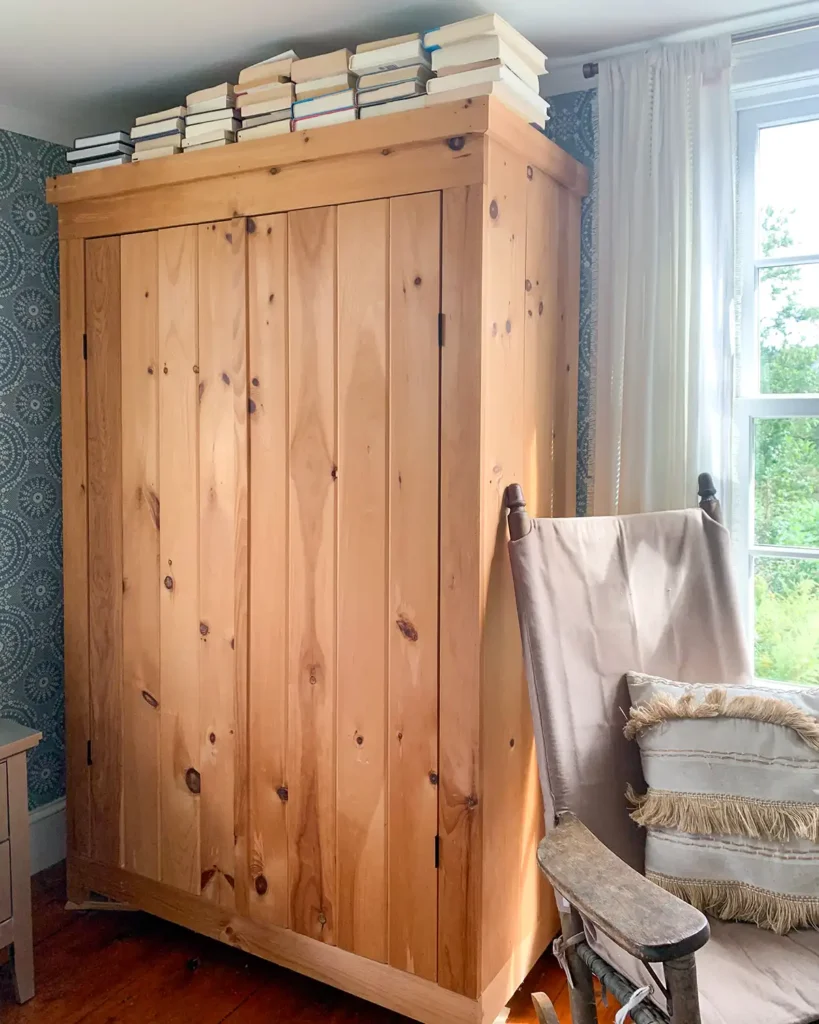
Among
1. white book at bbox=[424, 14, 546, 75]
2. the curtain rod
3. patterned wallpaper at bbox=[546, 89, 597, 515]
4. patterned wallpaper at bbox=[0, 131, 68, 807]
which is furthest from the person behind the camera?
patterned wallpaper at bbox=[0, 131, 68, 807]

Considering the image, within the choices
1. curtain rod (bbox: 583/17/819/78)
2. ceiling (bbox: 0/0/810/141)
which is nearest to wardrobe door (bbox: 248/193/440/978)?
ceiling (bbox: 0/0/810/141)

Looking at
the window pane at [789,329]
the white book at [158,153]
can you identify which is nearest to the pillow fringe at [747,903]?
the window pane at [789,329]

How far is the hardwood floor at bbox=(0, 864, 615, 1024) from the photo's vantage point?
76.6 inches

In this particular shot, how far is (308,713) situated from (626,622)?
712mm

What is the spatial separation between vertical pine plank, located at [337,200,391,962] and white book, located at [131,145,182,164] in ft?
1.68

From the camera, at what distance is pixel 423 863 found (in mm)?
1822

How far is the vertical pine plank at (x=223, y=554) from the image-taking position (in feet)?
6.58

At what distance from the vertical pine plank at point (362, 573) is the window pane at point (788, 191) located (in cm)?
91

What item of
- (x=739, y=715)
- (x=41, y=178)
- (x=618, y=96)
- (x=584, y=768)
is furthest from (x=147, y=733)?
(x=618, y=96)

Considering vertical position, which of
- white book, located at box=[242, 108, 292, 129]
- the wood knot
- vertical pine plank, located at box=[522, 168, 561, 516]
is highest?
white book, located at box=[242, 108, 292, 129]

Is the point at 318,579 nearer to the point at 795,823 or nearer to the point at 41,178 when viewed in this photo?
the point at 795,823

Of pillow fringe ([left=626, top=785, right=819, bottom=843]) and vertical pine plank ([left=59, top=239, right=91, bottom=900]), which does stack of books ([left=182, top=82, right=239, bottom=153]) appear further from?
pillow fringe ([left=626, top=785, right=819, bottom=843])

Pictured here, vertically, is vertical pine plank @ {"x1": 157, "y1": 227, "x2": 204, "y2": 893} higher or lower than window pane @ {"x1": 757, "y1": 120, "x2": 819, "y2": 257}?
lower

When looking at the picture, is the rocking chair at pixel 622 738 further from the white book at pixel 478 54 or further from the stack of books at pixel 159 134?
the stack of books at pixel 159 134
